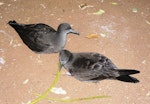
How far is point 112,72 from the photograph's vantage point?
4828mm

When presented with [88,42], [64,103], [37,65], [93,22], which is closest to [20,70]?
[37,65]

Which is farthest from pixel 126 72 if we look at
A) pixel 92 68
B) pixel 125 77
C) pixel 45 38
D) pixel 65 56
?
pixel 45 38

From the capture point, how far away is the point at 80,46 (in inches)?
220

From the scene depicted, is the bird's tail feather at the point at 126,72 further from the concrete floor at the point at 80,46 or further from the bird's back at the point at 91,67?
the concrete floor at the point at 80,46

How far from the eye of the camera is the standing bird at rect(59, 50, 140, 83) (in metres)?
4.82

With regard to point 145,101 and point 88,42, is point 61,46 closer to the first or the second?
point 88,42

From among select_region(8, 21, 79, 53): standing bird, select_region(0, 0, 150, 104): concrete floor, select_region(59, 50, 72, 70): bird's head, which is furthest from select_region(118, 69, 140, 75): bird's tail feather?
select_region(8, 21, 79, 53): standing bird

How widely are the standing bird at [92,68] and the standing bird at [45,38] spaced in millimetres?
406

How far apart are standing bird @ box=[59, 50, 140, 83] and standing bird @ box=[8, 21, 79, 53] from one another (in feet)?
1.33

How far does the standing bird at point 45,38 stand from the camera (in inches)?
206

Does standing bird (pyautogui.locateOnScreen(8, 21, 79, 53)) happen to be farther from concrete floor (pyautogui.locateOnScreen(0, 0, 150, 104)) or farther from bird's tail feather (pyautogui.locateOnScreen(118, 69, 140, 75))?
bird's tail feather (pyautogui.locateOnScreen(118, 69, 140, 75))

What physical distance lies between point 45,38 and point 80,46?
72 centimetres

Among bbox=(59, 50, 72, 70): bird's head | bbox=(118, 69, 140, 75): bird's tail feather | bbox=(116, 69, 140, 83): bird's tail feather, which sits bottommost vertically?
bbox=(116, 69, 140, 83): bird's tail feather

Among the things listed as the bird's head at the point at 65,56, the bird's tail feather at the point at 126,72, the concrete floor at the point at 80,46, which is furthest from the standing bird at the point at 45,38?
the bird's tail feather at the point at 126,72
